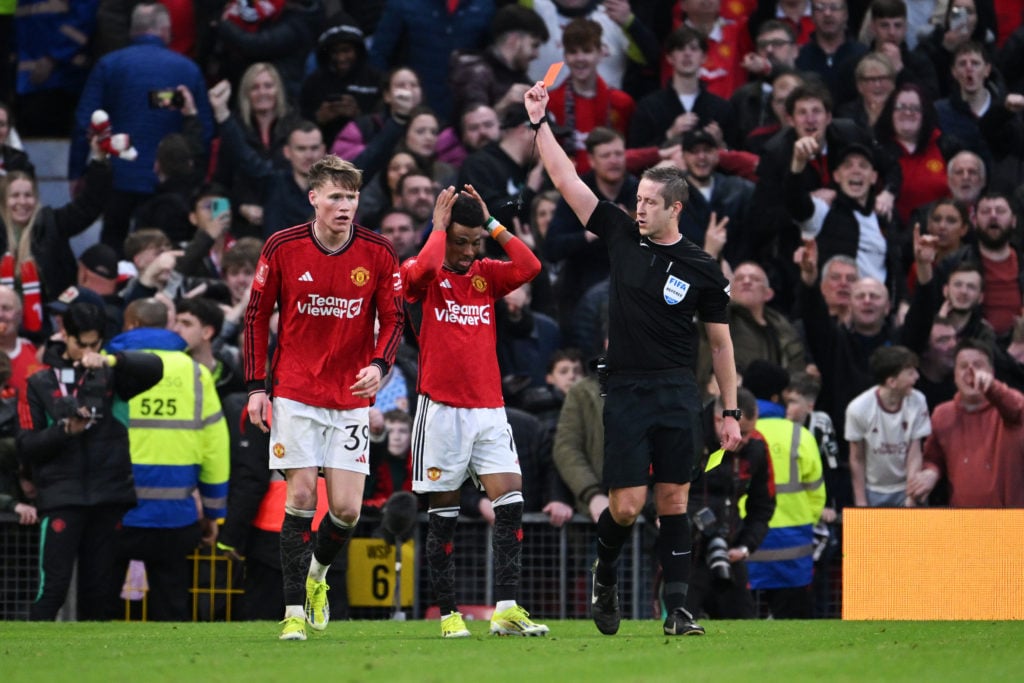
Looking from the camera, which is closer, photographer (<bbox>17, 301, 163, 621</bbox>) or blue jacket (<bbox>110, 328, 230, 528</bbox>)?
photographer (<bbox>17, 301, 163, 621</bbox>)

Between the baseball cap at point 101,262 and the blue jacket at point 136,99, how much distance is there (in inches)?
71.3

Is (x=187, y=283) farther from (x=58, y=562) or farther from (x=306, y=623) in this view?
(x=306, y=623)

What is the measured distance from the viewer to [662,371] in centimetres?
1023

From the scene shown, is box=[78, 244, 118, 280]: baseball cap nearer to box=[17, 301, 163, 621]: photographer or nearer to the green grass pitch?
box=[17, 301, 163, 621]: photographer

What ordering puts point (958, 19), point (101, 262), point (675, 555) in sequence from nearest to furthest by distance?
point (675, 555)
point (101, 262)
point (958, 19)

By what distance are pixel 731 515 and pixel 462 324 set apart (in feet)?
11.5

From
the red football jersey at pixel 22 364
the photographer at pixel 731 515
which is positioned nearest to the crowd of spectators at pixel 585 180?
the red football jersey at pixel 22 364

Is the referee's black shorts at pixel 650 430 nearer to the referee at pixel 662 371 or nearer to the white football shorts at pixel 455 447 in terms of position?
the referee at pixel 662 371

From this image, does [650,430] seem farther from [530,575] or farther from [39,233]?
[39,233]

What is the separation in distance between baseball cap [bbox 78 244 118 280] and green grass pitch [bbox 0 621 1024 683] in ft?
15.1

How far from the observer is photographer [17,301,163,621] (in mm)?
12984

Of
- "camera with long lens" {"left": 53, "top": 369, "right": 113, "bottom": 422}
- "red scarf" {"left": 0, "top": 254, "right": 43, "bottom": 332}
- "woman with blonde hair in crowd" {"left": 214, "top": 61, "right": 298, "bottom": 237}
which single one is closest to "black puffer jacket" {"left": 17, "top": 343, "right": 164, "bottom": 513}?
"camera with long lens" {"left": 53, "top": 369, "right": 113, "bottom": 422}

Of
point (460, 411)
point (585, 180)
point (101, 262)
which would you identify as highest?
point (585, 180)

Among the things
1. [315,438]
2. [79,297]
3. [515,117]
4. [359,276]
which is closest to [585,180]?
[515,117]
